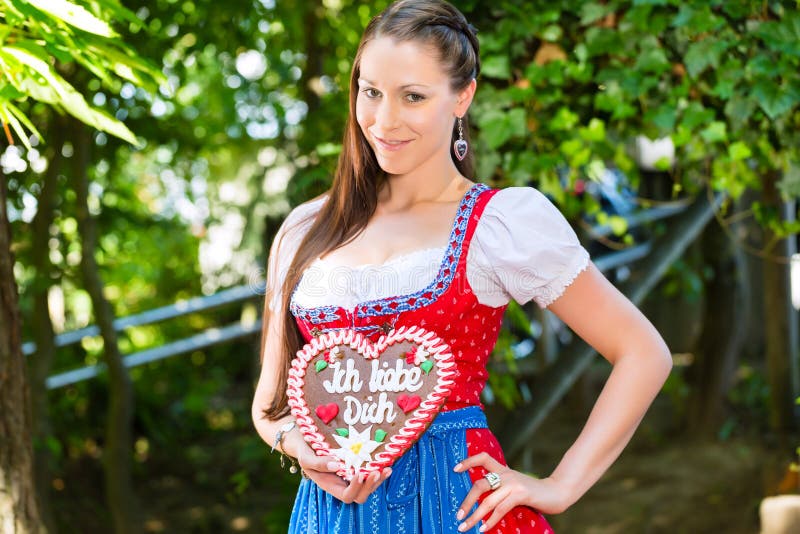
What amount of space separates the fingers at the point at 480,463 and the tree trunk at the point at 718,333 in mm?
3587

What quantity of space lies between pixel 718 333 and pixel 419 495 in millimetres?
3754

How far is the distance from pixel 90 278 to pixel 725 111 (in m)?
2.24

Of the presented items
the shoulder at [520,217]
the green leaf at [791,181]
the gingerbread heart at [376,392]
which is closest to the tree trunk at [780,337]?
the green leaf at [791,181]

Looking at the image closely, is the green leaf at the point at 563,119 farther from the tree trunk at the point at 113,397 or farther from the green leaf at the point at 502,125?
the tree trunk at the point at 113,397

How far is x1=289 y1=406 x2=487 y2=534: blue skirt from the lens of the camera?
5.60ft

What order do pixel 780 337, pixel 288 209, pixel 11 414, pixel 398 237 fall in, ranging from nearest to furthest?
pixel 398 237 → pixel 11 414 → pixel 288 209 → pixel 780 337

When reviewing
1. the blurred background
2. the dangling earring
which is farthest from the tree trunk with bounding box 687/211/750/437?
the dangling earring

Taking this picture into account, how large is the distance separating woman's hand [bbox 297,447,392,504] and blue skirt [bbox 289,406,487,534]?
1.6 inches

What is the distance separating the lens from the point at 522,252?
1.74m

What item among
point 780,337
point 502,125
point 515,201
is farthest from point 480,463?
point 780,337

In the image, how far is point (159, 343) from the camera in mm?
6148

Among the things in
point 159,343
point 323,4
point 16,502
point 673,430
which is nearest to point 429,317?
point 16,502

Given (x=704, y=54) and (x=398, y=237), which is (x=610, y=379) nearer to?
(x=398, y=237)

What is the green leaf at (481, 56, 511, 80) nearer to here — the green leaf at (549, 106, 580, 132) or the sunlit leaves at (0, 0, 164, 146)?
the green leaf at (549, 106, 580, 132)
